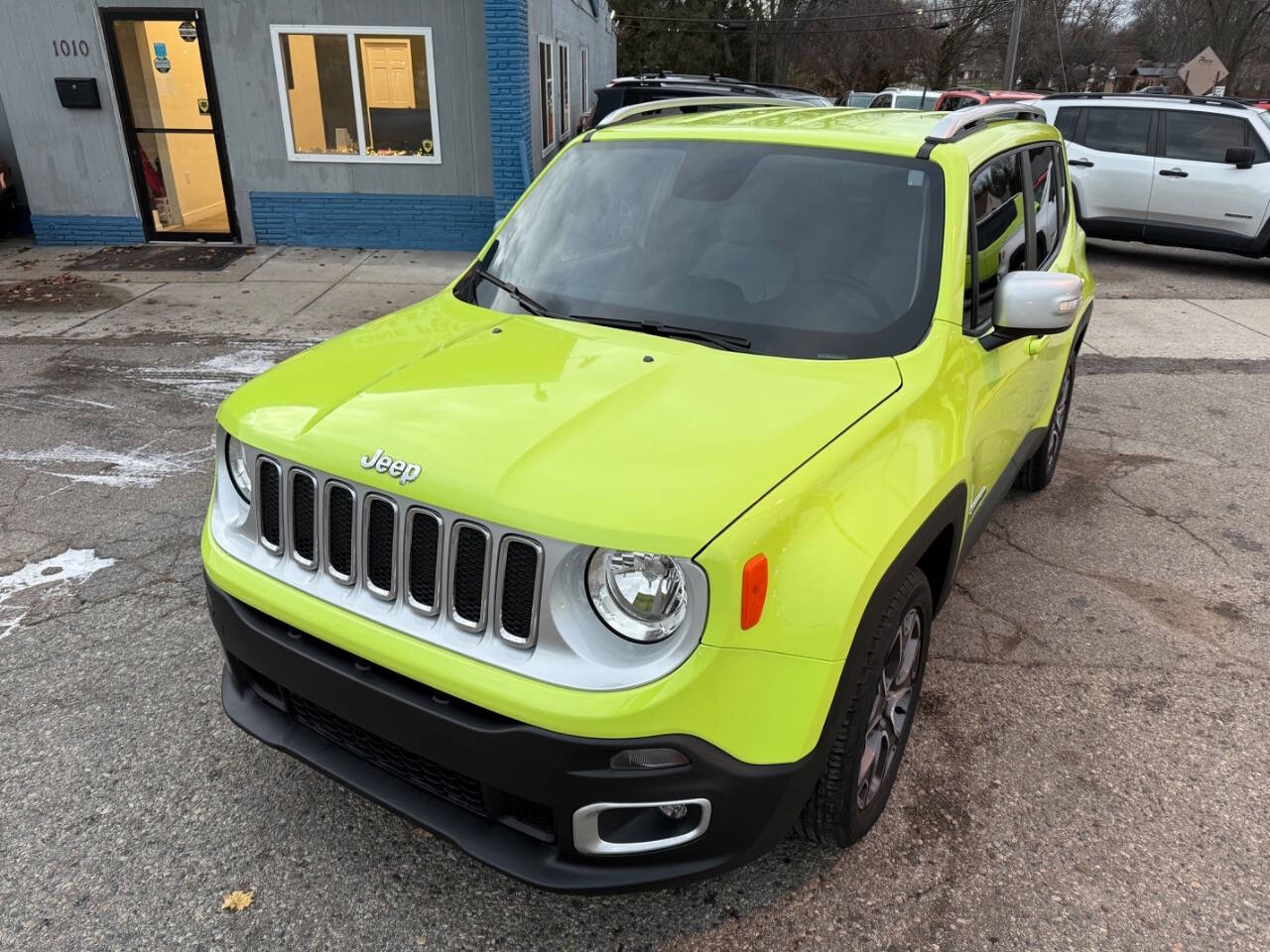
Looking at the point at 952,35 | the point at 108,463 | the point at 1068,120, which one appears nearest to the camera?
the point at 108,463

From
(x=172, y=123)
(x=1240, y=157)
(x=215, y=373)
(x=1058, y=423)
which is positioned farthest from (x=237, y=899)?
(x=1240, y=157)

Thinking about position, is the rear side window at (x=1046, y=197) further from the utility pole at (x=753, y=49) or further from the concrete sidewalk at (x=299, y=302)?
the utility pole at (x=753, y=49)

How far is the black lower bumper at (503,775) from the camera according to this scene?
1.89 metres

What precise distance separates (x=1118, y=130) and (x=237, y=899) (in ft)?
40.8

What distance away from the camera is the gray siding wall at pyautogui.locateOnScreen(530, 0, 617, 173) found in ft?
38.0

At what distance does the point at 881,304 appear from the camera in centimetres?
273

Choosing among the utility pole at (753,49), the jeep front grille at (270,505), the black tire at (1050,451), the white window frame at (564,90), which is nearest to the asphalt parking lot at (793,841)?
the black tire at (1050,451)

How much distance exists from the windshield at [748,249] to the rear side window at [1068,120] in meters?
10.3

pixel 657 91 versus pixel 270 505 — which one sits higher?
pixel 657 91

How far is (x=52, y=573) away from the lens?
3.96m

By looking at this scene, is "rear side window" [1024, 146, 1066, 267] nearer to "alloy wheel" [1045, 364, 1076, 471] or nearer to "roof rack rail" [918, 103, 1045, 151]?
"roof rack rail" [918, 103, 1045, 151]

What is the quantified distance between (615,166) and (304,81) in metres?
8.31

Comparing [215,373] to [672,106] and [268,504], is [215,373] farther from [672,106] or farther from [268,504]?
[268,504]

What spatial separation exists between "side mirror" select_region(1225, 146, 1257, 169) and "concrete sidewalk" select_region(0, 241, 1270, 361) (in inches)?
52.6
